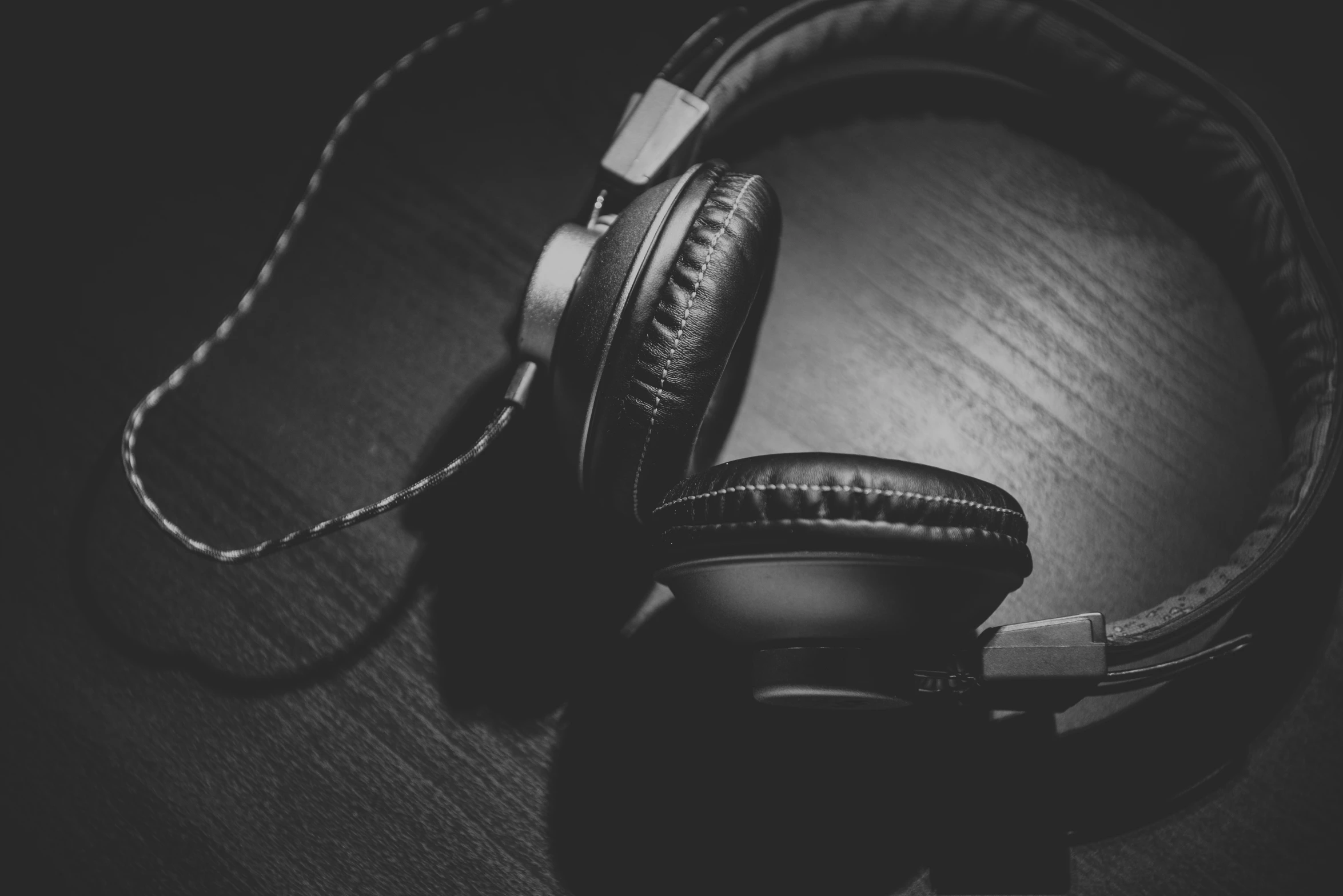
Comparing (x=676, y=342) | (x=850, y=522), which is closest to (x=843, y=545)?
(x=850, y=522)

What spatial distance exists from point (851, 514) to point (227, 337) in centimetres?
74

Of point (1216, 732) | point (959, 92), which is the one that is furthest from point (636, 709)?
point (959, 92)

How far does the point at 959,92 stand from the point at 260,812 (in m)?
1.11

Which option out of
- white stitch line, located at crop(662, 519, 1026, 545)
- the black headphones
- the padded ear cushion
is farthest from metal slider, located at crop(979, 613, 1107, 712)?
the padded ear cushion

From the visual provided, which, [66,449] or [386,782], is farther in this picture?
[66,449]

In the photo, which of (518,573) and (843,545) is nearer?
(843,545)

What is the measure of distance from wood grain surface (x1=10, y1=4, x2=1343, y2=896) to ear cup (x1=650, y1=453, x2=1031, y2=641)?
0.22m

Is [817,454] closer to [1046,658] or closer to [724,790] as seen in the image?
[1046,658]

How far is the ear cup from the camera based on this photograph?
0.57 meters

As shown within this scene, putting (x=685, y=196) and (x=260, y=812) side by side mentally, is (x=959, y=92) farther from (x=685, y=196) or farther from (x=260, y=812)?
(x=260, y=812)

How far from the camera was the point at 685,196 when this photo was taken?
0.69 metres

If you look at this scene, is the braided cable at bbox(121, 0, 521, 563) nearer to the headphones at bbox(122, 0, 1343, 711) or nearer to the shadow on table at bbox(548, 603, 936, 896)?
the headphones at bbox(122, 0, 1343, 711)

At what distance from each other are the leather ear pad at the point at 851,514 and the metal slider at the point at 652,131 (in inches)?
13.5

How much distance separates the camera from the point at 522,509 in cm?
87
